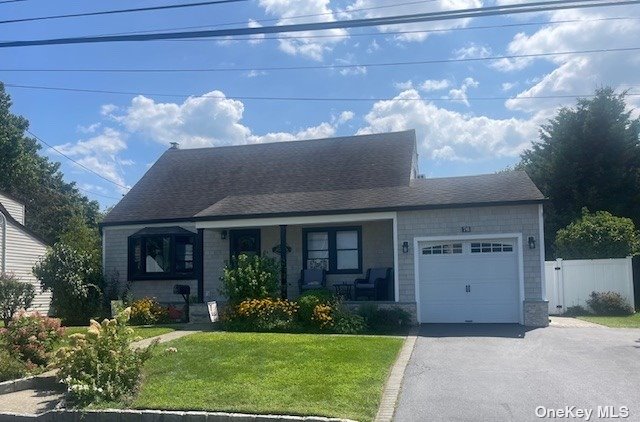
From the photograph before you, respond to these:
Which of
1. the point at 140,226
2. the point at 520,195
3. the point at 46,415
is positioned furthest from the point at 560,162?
the point at 46,415

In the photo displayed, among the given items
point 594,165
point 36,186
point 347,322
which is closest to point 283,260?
point 347,322

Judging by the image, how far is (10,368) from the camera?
10.8 meters

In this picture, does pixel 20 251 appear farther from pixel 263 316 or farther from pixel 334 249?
pixel 263 316

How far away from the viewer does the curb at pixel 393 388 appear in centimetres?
828

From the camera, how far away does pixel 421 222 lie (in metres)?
17.3

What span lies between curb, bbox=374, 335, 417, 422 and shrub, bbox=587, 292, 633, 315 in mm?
9903

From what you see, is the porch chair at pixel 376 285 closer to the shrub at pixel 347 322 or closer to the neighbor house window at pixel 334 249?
the neighbor house window at pixel 334 249

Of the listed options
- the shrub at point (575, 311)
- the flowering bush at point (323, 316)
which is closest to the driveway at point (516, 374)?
the flowering bush at point (323, 316)

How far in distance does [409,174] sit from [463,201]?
463cm

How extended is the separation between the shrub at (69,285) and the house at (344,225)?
6.20 feet

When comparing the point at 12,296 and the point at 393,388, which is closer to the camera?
the point at 393,388

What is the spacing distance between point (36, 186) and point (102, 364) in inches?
1628

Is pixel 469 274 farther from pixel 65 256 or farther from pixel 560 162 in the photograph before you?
pixel 560 162

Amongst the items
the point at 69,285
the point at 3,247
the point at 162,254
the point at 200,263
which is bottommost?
the point at 69,285
